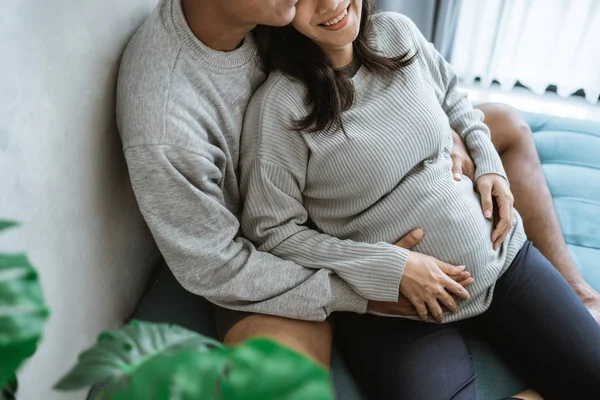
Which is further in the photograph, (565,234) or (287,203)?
(565,234)

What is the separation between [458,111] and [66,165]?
898 millimetres

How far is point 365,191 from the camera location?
1085 mm

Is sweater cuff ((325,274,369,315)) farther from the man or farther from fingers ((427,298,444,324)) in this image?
fingers ((427,298,444,324))

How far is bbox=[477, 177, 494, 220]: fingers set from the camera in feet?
3.78

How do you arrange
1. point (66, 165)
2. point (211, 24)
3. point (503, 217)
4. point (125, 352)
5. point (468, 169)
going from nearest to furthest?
point (125, 352) < point (66, 165) < point (211, 24) < point (503, 217) < point (468, 169)

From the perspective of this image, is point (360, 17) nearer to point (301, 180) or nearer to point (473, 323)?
point (301, 180)

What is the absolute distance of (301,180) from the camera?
1.08 metres

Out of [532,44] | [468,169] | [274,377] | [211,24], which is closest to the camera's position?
[274,377]

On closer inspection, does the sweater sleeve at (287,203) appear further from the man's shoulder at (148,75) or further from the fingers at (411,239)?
the man's shoulder at (148,75)

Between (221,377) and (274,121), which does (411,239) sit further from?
(221,377)

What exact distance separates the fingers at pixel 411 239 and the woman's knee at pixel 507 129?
1.65ft

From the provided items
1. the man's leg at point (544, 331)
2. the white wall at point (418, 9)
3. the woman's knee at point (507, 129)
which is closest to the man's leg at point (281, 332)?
the man's leg at point (544, 331)

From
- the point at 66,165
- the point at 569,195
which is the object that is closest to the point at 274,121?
the point at 66,165

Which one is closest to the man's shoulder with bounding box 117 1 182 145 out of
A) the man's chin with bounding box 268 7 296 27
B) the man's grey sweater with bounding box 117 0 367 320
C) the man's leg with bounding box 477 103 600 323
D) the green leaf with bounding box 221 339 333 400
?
the man's grey sweater with bounding box 117 0 367 320
